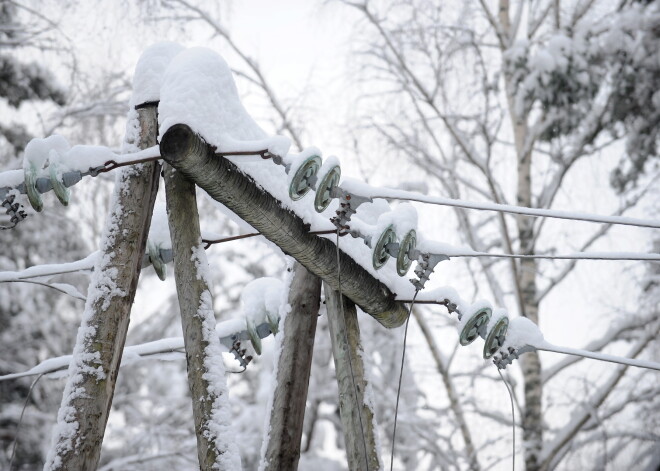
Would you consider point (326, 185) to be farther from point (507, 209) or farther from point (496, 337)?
point (496, 337)

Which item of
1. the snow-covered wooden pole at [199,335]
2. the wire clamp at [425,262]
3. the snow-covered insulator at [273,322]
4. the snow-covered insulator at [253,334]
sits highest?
the snow-covered insulator at [273,322]

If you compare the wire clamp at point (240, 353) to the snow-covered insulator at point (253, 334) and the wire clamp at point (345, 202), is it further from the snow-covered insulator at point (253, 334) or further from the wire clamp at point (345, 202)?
the wire clamp at point (345, 202)

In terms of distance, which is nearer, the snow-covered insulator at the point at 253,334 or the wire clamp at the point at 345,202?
the wire clamp at the point at 345,202

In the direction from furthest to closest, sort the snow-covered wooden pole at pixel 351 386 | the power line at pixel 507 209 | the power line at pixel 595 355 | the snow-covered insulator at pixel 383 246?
the snow-covered wooden pole at pixel 351 386 → the power line at pixel 595 355 → the snow-covered insulator at pixel 383 246 → the power line at pixel 507 209

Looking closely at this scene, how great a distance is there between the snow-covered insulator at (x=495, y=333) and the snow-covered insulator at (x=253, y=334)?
0.99m

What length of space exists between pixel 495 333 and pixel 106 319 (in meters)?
1.46

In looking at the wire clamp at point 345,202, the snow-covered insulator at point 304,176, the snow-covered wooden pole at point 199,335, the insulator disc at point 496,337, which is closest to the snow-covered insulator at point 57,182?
the snow-covered wooden pole at point 199,335

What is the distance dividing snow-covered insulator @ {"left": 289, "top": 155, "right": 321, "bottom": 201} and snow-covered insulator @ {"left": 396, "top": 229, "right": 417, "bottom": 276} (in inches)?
16.8

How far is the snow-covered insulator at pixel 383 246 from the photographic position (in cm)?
259

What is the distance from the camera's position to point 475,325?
281cm

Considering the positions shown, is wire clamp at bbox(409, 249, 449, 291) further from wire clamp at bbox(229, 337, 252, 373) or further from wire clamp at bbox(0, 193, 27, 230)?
wire clamp at bbox(0, 193, 27, 230)

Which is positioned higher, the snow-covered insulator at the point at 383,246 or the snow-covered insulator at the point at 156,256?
the snow-covered insulator at the point at 156,256

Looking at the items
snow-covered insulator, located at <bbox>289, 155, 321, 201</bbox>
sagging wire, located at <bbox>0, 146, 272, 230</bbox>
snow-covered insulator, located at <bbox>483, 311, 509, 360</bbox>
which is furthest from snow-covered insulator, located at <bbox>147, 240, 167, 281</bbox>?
snow-covered insulator, located at <bbox>483, 311, 509, 360</bbox>

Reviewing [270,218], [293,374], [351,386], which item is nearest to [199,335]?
[270,218]
